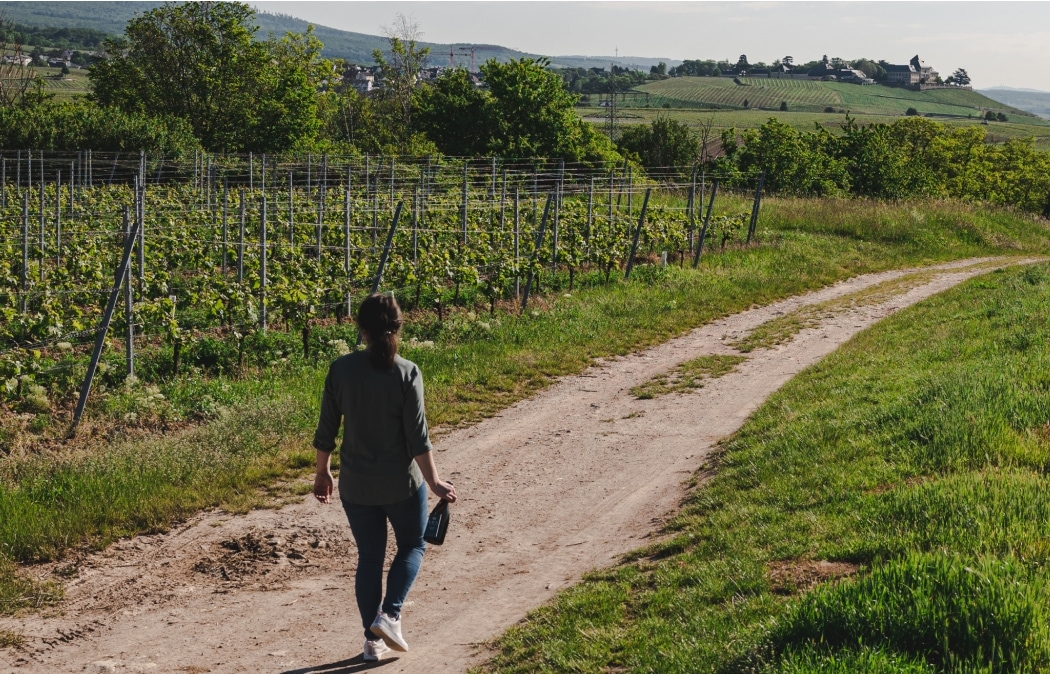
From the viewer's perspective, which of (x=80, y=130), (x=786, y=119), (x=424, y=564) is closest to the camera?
(x=424, y=564)

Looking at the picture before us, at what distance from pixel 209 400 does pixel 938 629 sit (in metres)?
8.64

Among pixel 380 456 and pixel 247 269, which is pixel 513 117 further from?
pixel 380 456

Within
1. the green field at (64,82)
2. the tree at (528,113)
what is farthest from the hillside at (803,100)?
the tree at (528,113)

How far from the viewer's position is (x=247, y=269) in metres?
18.9

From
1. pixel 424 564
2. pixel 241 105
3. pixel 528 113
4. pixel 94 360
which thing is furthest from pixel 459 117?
pixel 424 564

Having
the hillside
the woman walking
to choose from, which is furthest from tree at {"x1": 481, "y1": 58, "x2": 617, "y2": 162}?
the hillside

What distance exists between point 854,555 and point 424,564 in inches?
117

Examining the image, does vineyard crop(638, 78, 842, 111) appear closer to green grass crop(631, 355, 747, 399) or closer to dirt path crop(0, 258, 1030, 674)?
green grass crop(631, 355, 747, 399)

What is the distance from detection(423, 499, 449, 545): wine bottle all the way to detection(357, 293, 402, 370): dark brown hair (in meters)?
0.85

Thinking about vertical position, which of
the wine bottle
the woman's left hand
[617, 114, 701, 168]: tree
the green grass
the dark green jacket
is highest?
[617, 114, 701, 168]: tree

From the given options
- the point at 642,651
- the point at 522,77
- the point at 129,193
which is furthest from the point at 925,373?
the point at 522,77

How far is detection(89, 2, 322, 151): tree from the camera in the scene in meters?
50.8

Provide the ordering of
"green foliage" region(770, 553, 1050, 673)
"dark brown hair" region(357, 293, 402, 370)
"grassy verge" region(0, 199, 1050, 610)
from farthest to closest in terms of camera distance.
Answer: "grassy verge" region(0, 199, 1050, 610)
"dark brown hair" region(357, 293, 402, 370)
"green foliage" region(770, 553, 1050, 673)

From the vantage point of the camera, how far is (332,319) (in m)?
16.3
